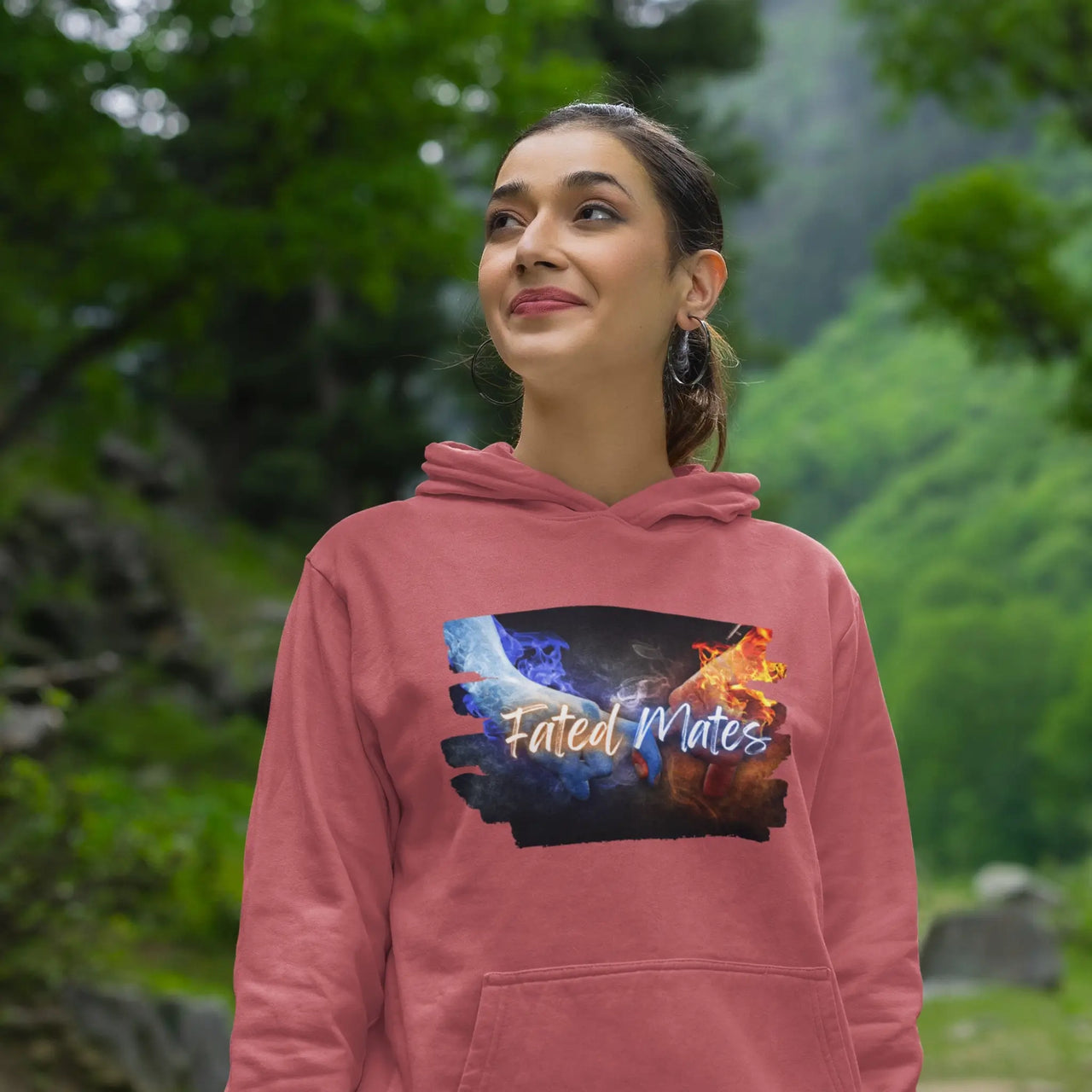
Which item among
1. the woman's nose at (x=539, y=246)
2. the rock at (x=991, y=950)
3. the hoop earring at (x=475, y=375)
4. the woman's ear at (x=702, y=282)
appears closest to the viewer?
the woman's nose at (x=539, y=246)

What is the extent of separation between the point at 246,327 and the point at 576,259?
1573 centimetres

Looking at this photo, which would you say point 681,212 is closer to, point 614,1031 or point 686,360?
point 686,360

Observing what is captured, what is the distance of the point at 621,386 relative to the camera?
65.0 inches

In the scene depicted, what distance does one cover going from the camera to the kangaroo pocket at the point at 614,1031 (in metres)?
1.41

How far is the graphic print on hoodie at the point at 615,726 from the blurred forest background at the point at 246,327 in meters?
0.48

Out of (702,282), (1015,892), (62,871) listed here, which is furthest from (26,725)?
(1015,892)

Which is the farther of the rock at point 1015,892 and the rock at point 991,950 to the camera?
the rock at point 1015,892

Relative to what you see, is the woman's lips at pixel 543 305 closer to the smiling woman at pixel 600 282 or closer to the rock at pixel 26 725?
the smiling woman at pixel 600 282

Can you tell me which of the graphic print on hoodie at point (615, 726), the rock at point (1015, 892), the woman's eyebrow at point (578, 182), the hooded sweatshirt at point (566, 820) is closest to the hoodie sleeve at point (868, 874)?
the hooded sweatshirt at point (566, 820)

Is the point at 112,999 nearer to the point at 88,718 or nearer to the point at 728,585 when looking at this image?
the point at 728,585

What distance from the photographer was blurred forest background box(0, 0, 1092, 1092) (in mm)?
5254

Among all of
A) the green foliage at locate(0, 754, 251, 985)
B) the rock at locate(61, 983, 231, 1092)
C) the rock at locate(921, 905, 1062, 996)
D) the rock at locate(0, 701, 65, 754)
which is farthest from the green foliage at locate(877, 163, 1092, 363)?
the rock at locate(0, 701, 65, 754)

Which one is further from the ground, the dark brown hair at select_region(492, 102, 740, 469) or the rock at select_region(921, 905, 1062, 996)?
the dark brown hair at select_region(492, 102, 740, 469)

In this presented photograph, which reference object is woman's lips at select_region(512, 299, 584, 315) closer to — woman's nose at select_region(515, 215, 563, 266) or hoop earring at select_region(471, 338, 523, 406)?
woman's nose at select_region(515, 215, 563, 266)
